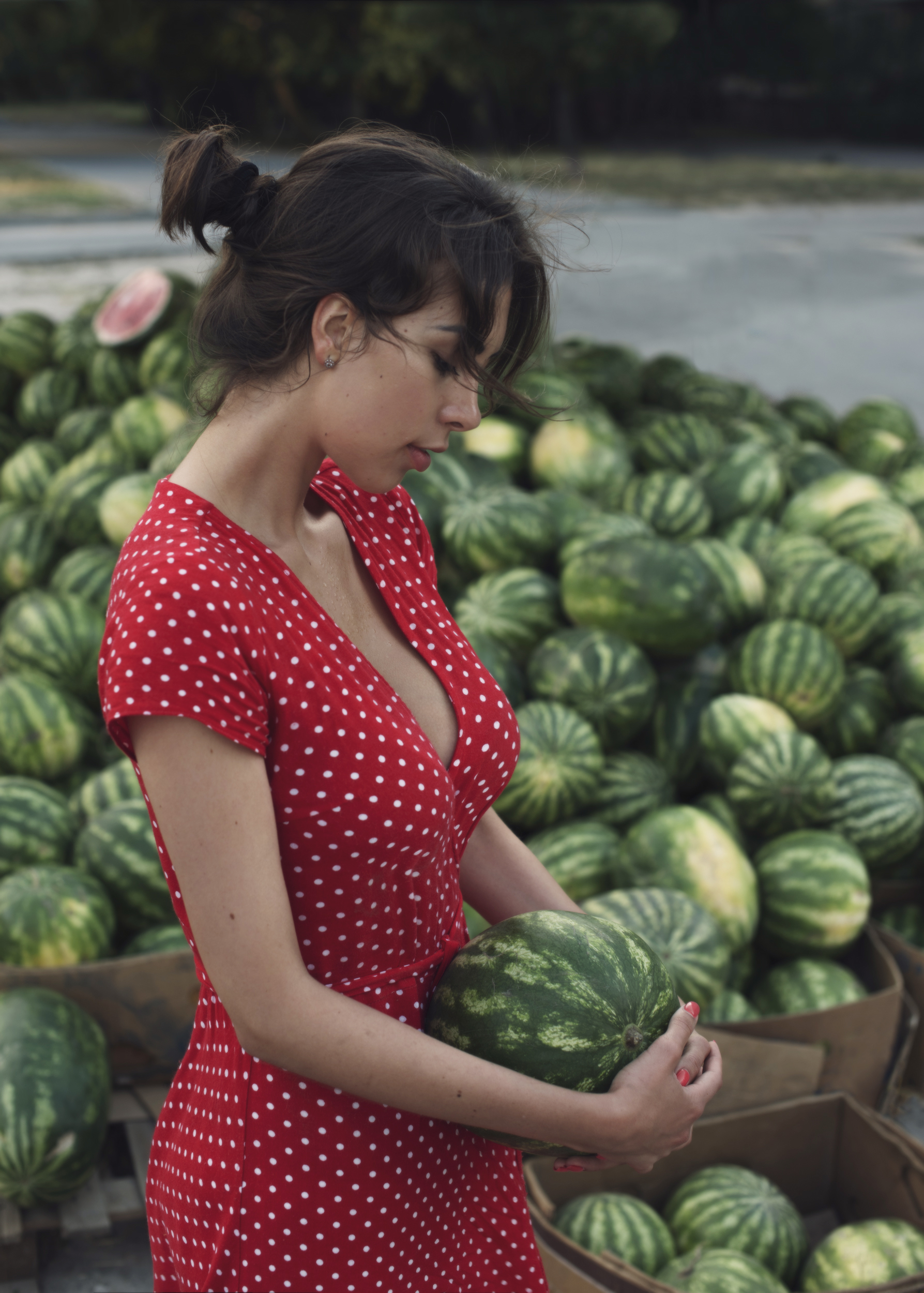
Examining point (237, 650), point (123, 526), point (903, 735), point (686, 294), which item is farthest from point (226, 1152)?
point (686, 294)

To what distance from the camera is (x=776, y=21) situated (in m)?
8.97

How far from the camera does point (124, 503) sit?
3395mm

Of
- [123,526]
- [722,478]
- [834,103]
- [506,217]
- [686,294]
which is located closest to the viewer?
[506,217]

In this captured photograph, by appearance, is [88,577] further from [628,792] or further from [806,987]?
[806,987]

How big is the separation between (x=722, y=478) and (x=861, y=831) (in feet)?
4.65

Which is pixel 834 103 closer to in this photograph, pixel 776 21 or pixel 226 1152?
pixel 776 21

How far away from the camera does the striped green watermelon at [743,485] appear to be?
360cm

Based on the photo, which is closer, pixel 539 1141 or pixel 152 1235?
pixel 539 1141

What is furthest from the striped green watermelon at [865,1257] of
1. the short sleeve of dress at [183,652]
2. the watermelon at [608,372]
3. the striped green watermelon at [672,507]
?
the watermelon at [608,372]

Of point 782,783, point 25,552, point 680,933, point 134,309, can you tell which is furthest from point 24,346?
point 680,933

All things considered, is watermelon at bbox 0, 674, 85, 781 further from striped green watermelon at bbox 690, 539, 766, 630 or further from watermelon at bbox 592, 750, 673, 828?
striped green watermelon at bbox 690, 539, 766, 630

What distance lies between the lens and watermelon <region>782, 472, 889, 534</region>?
3.54 metres

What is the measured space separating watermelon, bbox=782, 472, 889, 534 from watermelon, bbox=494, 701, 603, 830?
1.29m

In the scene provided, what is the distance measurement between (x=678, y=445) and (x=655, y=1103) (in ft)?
10.1
